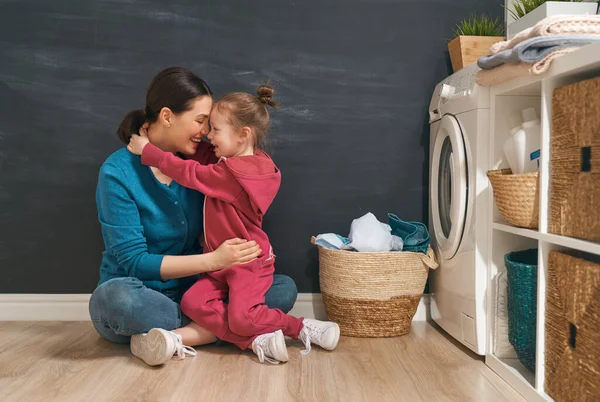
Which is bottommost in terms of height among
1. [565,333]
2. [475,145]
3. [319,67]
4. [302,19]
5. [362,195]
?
[565,333]

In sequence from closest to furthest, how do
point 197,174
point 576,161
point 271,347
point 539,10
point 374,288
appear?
point 576,161, point 271,347, point 197,174, point 539,10, point 374,288

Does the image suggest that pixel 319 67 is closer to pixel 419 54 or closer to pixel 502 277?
pixel 419 54

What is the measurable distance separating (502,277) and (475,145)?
0.43 meters

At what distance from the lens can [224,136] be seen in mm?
2066

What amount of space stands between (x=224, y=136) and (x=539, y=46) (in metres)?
1.02

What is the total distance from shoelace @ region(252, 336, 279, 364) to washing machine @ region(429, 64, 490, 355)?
670 mm

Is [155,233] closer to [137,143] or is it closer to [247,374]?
[137,143]

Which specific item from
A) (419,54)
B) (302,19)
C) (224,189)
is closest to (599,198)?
(224,189)

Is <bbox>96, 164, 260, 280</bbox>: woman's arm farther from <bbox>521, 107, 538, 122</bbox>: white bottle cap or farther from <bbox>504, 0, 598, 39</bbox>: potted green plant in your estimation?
<bbox>504, 0, 598, 39</bbox>: potted green plant

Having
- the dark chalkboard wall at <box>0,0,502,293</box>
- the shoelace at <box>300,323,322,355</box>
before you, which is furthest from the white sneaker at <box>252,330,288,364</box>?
the dark chalkboard wall at <box>0,0,502,293</box>

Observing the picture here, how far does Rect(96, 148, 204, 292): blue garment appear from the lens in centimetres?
202

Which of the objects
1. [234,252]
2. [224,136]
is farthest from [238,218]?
[224,136]

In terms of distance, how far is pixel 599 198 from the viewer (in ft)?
4.43

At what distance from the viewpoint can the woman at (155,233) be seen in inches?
77.2
